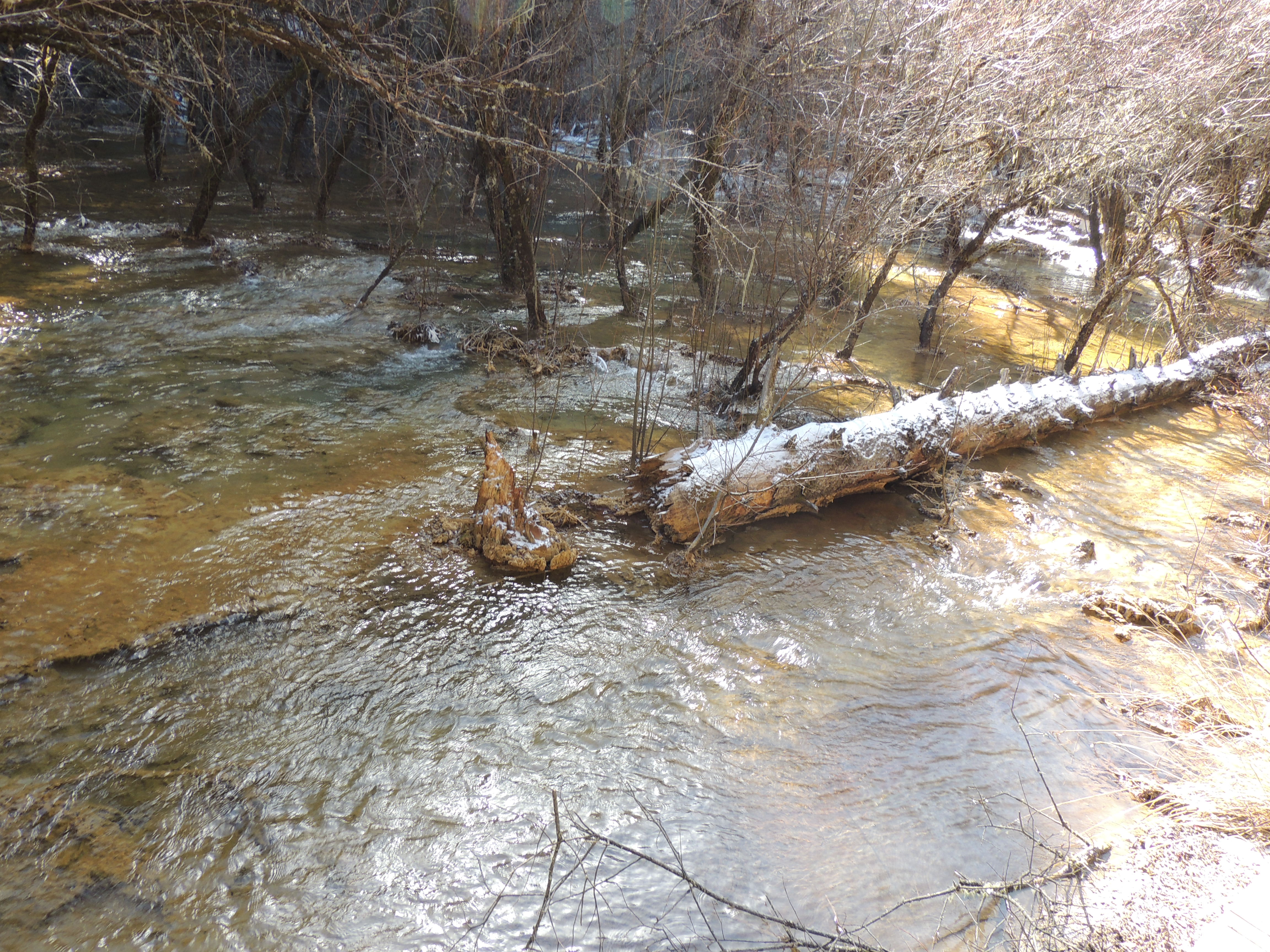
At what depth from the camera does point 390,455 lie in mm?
5602

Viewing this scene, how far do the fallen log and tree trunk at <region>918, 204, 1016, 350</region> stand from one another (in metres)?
1.80

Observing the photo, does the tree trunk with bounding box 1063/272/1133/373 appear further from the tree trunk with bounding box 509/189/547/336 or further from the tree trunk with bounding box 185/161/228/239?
the tree trunk with bounding box 185/161/228/239

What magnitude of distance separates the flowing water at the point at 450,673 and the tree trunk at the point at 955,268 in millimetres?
2847

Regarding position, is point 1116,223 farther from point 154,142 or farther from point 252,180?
point 154,142

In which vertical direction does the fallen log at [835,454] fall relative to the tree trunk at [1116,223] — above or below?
below

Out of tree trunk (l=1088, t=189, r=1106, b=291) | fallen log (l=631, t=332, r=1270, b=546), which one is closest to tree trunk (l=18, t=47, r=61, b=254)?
fallen log (l=631, t=332, r=1270, b=546)

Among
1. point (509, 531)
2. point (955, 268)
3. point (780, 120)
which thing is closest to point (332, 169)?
point (780, 120)

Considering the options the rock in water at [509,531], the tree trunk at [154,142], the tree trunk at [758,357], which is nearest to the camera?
the rock in water at [509,531]

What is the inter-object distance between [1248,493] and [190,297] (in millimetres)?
11038

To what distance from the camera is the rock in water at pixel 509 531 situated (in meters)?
4.53

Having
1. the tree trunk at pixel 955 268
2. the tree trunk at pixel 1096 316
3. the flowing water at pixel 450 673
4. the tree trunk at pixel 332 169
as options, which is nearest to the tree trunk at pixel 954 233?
the tree trunk at pixel 955 268

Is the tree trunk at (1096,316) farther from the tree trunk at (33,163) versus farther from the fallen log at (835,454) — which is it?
the tree trunk at (33,163)

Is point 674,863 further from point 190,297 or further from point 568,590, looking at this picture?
point 190,297

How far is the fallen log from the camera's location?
5070 mm
